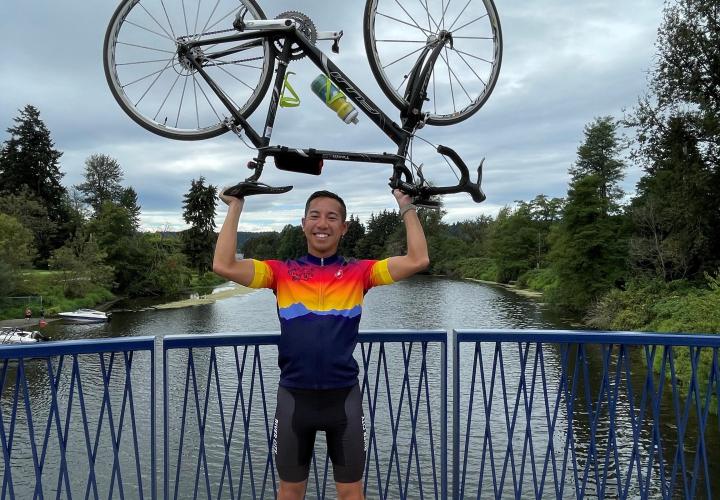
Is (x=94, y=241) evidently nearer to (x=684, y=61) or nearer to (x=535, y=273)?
(x=535, y=273)

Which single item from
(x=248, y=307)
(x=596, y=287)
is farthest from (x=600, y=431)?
(x=248, y=307)

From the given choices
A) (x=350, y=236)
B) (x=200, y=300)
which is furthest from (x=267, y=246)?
(x=200, y=300)

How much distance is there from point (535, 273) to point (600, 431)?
36932mm

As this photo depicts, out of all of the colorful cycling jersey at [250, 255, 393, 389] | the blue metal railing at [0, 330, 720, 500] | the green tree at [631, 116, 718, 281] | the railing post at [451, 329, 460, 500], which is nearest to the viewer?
the colorful cycling jersey at [250, 255, 393, 389]

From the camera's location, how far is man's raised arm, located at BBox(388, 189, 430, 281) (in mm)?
2633

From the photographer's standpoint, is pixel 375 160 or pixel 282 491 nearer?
pixel 282 491

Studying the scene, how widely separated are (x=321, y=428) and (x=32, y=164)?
2334 inches

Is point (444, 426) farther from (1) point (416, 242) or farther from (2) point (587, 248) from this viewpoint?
(2) point (587, 248)

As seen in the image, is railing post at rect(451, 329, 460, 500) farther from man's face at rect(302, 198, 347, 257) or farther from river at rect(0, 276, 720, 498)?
river at rect(0, 276, 720, 498)

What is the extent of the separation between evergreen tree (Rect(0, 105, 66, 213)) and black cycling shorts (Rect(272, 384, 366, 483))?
56477 millimetres

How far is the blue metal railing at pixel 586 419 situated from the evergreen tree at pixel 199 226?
47219 millimetres

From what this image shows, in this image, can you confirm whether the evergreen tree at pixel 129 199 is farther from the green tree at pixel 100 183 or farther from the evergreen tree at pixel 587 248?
the evergreen tree at pixel 587 248

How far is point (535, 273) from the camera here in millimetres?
51625

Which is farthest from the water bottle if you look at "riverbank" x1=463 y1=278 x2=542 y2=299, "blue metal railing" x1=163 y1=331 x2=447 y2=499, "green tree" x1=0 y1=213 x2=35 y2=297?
"riverbank" x1=463 y1=278 x2=542 y2=299
